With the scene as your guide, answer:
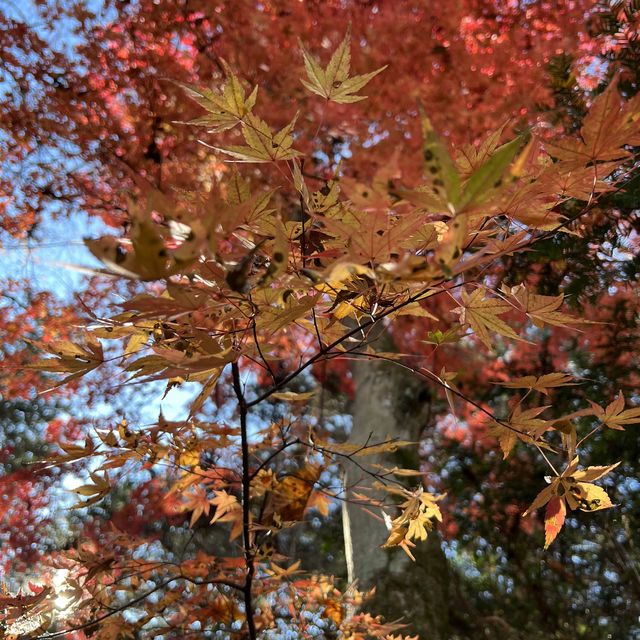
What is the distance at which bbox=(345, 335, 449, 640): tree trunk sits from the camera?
2289mm

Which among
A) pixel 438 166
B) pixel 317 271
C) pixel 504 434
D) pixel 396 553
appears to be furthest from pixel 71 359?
pixel 396 553

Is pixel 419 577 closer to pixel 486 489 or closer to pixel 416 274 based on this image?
pixel 416 274

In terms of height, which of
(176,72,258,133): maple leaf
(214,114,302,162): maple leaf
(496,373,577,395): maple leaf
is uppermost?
(176,72,258,133): maple leaf

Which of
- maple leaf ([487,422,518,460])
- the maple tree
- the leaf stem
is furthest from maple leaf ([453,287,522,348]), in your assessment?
the leaf stem

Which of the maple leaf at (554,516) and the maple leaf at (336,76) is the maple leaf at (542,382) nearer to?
the maple leaf at (554,516)

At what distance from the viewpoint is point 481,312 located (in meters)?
0.74

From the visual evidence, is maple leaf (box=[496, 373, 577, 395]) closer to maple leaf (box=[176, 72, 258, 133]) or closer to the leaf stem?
the leaf stem

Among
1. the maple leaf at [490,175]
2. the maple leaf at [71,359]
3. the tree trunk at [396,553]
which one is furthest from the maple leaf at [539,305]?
the tree trunk at [396,553]

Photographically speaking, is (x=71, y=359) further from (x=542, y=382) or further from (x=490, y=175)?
(x=542, y=382)

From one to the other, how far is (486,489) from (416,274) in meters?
5.35

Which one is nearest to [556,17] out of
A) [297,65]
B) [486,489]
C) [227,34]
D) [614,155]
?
[297,65]

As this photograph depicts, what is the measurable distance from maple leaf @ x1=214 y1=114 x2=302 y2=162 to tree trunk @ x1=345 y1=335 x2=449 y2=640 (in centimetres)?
131

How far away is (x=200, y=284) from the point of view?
0.58 m

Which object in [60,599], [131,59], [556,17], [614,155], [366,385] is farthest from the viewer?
[556,17]
